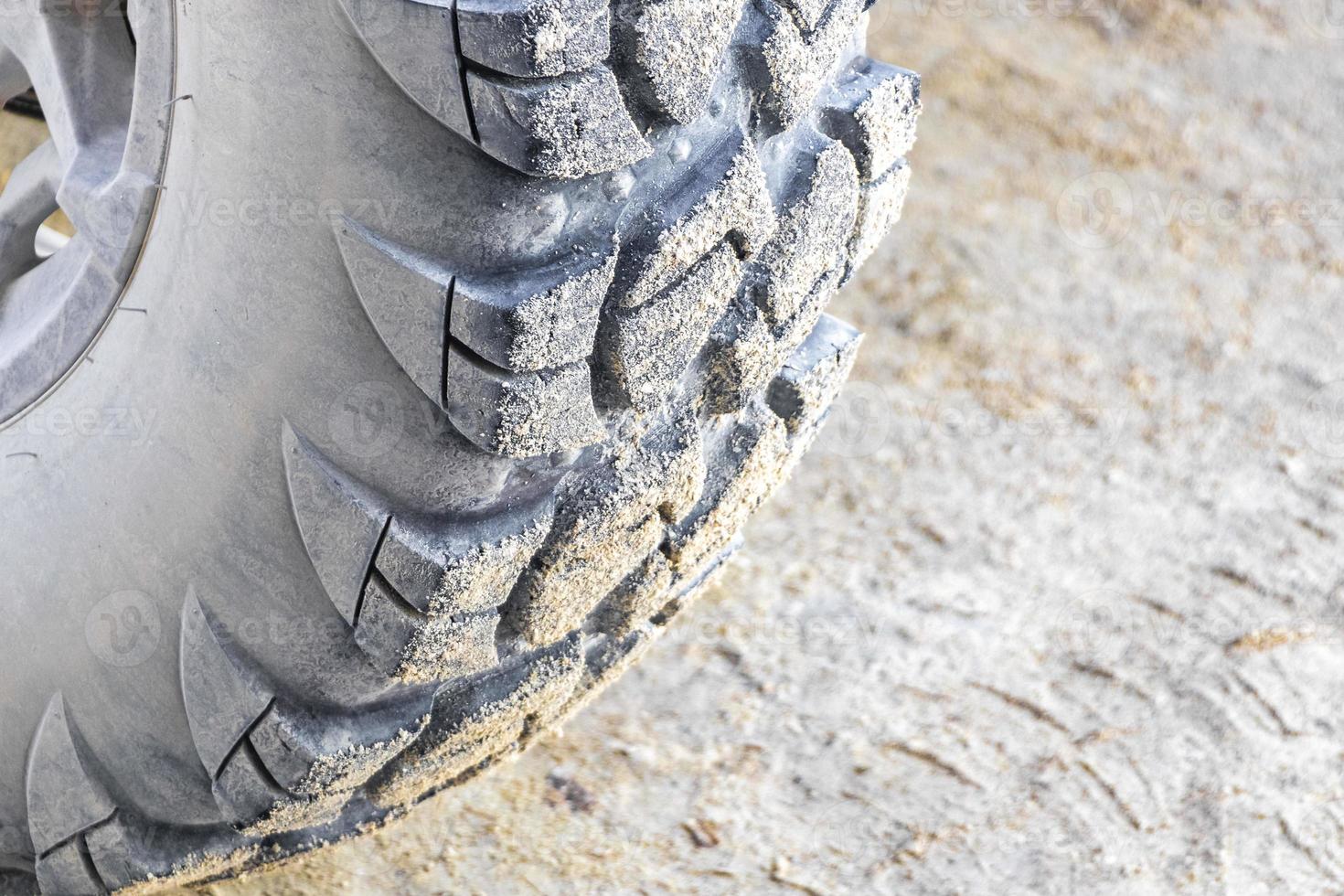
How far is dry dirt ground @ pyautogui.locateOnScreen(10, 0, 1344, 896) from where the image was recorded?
1.36 m

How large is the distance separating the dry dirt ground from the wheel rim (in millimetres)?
538

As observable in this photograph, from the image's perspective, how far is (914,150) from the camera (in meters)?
2.62

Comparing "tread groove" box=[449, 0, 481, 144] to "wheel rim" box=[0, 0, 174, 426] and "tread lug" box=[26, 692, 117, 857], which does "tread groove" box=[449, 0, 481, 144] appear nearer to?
"wheel rim" box=[0, 0, 174, 426]

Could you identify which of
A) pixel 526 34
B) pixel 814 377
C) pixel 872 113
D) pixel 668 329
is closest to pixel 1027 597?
pixel 814 377

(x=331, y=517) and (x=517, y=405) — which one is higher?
→ (x=517, y=405)

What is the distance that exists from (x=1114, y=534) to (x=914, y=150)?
1.06 metres

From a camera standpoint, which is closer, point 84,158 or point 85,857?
point 84,158

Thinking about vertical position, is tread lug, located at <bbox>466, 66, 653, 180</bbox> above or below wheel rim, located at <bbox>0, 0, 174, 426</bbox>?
above

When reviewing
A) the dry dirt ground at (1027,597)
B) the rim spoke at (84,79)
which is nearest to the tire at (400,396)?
the rim spoke at (84,79)

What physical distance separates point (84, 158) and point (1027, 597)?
1244 mm


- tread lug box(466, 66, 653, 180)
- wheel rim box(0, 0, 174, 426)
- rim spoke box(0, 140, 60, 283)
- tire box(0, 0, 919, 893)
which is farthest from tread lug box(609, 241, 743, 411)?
rim spoke box(0, 140, 60, 283)

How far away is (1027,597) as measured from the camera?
172 centimetres

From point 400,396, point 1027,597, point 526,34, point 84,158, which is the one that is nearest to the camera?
point 526,34

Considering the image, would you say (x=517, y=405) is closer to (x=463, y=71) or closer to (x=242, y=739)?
(x=463, y=71)
